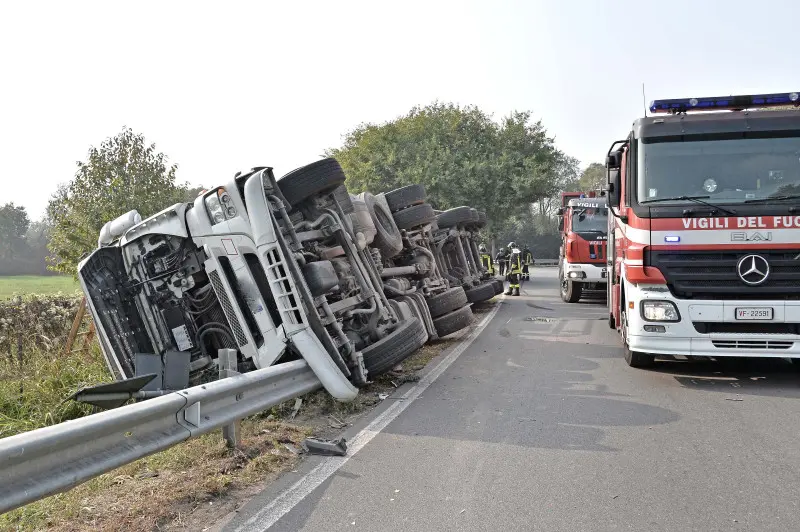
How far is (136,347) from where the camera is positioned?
6945mm

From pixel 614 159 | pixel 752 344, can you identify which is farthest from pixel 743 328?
pixel 614 159

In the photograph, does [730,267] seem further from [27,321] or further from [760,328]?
[27,321]

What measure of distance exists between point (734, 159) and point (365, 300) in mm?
4029

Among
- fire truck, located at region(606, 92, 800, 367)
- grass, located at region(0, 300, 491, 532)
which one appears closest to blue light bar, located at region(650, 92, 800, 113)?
fire truck, located at region(606, 92, 800, 367)

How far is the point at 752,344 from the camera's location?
22.4 feet

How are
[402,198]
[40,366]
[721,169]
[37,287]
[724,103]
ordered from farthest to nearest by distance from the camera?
[37,287] < [402,198] < [40,366] < [724,103] < [721,169]

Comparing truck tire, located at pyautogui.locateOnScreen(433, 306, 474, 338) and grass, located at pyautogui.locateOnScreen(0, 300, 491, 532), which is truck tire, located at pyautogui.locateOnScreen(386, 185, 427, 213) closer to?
truck tire, located at pyautogui.locateOnScreen(433, 306, 474, 338)

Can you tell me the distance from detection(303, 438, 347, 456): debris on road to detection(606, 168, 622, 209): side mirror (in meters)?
4.40

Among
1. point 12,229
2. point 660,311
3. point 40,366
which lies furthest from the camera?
point 12,229

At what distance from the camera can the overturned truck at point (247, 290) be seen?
626 centimetres

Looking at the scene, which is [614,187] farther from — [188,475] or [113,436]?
[113,436]

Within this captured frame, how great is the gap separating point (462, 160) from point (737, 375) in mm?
26869

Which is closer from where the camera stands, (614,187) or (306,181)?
(306,181)

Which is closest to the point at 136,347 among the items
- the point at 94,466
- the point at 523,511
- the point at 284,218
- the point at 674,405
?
the point at 284,218
